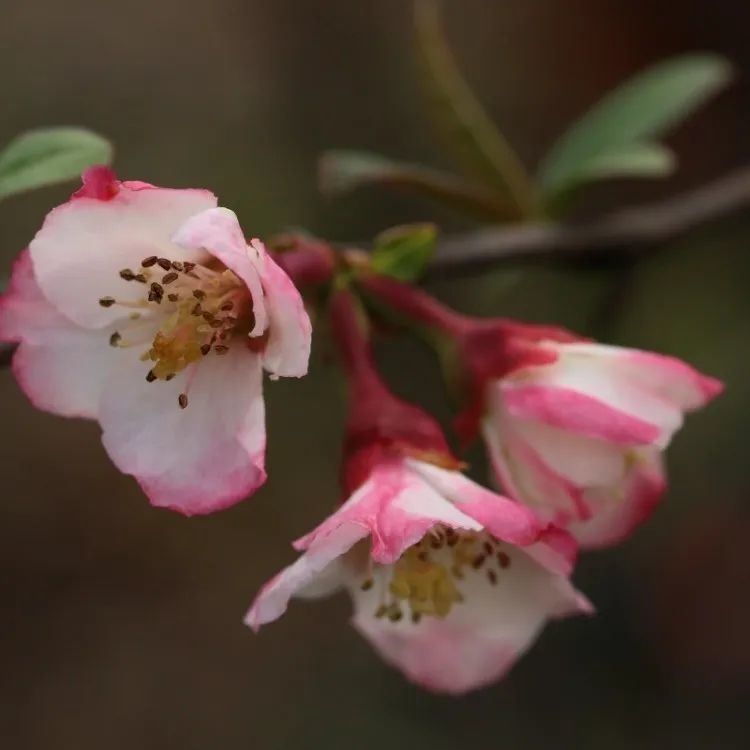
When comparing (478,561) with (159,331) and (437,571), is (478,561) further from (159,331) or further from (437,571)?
(159,331)

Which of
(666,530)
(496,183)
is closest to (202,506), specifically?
(496,183)

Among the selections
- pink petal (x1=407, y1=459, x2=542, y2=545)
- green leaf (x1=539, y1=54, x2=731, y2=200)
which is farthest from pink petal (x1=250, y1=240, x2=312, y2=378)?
green leaf (x1=539, y1=54, x2=731, y2=200)

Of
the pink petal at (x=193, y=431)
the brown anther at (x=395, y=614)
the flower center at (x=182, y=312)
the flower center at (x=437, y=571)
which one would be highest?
the flower center at (x=182, y=312)

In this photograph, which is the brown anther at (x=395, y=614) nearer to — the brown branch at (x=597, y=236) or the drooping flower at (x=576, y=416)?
the drooping flower at (x=576, y=416)

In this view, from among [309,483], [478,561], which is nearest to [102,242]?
[478,561]

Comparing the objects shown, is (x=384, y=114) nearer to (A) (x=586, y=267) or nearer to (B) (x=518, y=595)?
(A) (x=586, y=267)

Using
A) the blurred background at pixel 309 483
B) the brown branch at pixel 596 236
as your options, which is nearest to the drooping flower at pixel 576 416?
the brown branch at pixel 596 236
